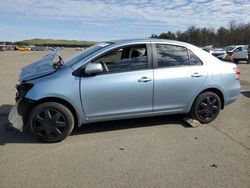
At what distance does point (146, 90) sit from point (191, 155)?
4.74ft

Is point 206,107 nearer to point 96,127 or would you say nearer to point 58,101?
point 96,127

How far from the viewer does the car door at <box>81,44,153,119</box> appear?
5.38 metres

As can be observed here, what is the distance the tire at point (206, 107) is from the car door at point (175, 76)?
0.20m

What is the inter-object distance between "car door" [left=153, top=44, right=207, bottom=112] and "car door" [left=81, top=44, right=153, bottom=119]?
0.59ft

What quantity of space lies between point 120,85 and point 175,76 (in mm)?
1069


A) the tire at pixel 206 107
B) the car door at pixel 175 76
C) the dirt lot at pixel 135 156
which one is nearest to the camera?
the dirt lot at pixel 135 156

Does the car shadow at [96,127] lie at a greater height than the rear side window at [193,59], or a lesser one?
lesser

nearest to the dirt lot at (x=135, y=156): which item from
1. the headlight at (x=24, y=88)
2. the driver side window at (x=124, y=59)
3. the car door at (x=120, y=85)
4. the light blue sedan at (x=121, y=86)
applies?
the light blue sedan at (x=121, y=86)

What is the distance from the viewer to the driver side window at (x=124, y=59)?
18.2ft

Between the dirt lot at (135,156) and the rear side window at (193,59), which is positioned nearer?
the dirt lot at (135,156)

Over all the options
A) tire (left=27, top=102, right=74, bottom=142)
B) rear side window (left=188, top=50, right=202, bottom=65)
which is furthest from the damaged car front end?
rear side window (left=188, top=50, right=202, bottom=65)

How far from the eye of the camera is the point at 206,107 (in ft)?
20.6

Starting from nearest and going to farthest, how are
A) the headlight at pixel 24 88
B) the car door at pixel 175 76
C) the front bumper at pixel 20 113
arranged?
the front bumper at pixel 20 113 < the headlight at pixel 24 88 < the car door at pixel 175 76

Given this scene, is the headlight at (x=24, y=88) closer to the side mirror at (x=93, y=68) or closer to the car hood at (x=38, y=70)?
the car hood at (x=38, y=70)
